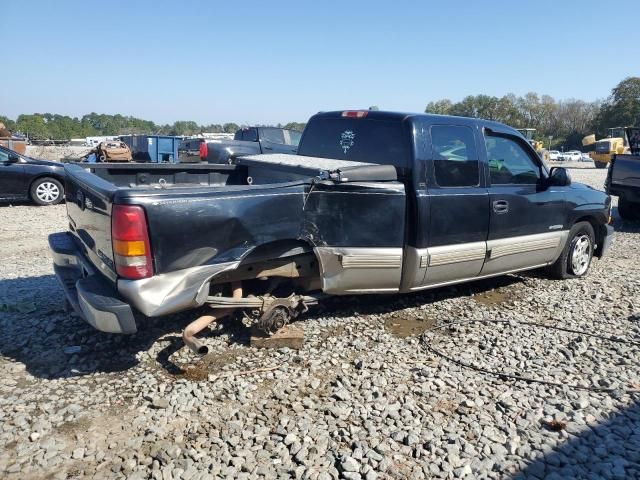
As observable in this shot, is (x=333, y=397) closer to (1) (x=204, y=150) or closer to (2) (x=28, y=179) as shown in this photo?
(2) (x=28, y=179)

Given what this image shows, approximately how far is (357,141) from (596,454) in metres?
3.25

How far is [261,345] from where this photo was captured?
4.04m

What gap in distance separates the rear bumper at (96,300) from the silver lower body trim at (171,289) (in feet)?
0.32

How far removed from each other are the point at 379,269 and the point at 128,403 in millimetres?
2232

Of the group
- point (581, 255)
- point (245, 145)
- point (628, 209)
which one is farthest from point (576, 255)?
point (245, 145)

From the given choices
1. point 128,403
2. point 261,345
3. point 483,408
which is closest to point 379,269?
point 261,345

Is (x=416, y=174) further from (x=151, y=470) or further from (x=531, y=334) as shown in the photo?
(x=151, y=470)

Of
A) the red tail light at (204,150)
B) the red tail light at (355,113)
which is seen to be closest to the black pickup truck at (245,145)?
the red tail light at (204,150)

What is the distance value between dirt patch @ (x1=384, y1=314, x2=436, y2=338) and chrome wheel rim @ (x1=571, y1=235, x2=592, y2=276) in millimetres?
2556

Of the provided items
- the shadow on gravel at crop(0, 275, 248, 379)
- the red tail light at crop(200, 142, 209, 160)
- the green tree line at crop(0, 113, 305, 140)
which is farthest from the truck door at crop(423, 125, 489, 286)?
the green tree line at crop(0, 113, 305, 140)

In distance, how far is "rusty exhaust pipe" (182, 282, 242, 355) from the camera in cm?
342

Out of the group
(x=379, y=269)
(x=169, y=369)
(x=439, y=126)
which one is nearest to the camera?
(x=169, y=369)

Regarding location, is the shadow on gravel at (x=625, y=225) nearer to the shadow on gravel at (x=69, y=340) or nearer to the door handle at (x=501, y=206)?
the door handle at (x=501, y=206)

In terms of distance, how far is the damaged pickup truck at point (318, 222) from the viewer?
3277mm
